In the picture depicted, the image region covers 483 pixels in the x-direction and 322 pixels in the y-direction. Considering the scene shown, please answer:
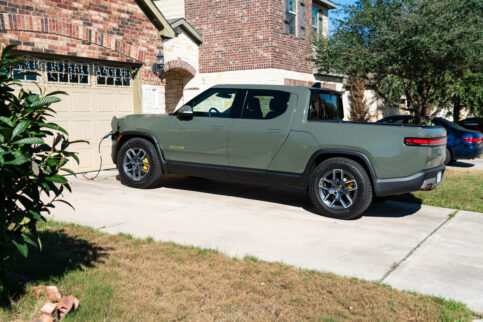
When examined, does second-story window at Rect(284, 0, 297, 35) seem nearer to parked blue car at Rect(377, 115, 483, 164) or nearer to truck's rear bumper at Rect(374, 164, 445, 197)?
parked blue car at Rect(377, 115, 483, 164)

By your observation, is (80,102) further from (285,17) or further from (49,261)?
(285,17)

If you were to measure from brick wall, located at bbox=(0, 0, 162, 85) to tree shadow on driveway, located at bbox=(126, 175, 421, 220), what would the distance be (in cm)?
357

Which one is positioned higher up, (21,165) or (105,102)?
(105,102)

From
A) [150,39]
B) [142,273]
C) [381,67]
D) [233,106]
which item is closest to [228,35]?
[150,39]

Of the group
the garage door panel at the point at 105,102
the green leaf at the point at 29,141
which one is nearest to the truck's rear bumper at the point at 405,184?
the green leaf at the point at 29,141

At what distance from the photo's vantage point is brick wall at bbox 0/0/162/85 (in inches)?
364

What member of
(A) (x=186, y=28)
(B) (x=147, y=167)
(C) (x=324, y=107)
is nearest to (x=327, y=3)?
(A) (x=186, y=28)

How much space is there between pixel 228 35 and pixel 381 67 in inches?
225

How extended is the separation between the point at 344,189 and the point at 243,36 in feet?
33.1

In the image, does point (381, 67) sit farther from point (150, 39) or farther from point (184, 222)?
point (184, 222)

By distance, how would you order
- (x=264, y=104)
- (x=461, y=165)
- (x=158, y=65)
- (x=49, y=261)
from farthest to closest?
A: (x=461, y=165) < (x=158, y=65) < (x=264, y=104) < (x=49, y=261)

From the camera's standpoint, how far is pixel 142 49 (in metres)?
12.0

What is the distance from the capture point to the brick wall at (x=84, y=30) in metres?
9.23

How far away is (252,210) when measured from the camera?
282 inches
